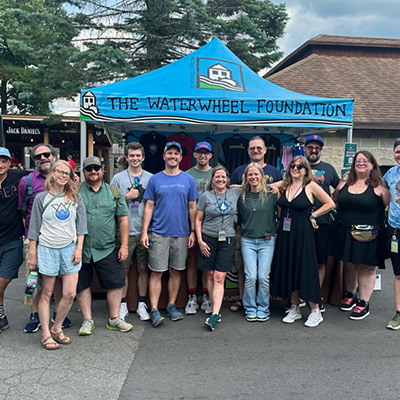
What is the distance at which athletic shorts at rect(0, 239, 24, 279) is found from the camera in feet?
13.1

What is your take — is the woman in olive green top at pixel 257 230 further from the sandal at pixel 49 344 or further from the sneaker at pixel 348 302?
the sandal at pixel 49 344

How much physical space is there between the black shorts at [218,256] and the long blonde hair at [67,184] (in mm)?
1454

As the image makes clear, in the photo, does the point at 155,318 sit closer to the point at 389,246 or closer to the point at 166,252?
the point at 166,252

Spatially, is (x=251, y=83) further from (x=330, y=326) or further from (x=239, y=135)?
(x=330, y=326)

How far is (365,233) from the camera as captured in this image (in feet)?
14.3

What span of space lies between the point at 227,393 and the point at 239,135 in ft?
17.6

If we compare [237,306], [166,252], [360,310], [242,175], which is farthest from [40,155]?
[360,310]

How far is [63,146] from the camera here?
21.2 meters

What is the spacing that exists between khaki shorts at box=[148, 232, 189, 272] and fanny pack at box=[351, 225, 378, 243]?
74.4 inches

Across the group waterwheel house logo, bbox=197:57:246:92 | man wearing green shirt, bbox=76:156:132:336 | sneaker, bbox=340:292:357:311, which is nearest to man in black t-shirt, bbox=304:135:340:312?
sneaker, bbox=340:292:357:311

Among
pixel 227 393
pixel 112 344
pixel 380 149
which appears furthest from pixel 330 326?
pixel 380 149

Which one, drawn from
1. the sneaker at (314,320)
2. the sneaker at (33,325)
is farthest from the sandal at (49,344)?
the sneaker at (314,320)

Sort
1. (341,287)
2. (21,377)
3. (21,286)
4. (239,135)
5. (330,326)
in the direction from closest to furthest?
(21,377) → (330,326) → (341,287) → (21,286) → (239,135)

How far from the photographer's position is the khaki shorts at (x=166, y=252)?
169 inches
